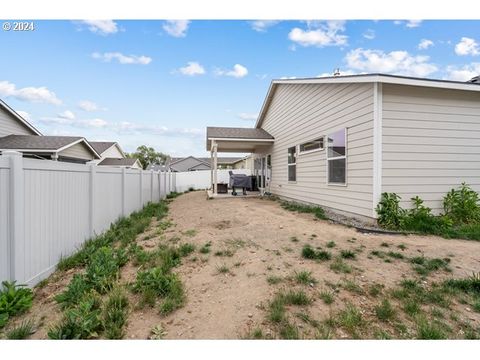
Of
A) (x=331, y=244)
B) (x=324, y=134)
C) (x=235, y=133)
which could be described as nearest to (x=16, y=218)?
(x=331, y=244)

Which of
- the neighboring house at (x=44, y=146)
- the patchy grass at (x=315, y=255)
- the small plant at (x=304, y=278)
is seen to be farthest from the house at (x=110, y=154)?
the small plant at (x=304, y=278)

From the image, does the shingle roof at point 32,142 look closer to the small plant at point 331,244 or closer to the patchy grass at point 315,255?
the patchy grass at point 315,255

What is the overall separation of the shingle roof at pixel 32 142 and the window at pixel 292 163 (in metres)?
11.7

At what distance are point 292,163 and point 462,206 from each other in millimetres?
5734

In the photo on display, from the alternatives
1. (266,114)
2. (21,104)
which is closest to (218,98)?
(266,114)

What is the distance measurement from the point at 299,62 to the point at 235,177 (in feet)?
20.7

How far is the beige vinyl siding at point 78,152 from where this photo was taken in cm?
1374

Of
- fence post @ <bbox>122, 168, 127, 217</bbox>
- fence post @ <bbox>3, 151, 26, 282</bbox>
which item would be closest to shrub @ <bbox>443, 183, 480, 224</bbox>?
fence post @ <bbox>3, 151, 26, 282</bbox>

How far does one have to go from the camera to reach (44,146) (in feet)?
41.1

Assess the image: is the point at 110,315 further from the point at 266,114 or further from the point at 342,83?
the point at 266,114

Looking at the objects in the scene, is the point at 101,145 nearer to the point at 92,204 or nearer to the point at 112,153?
the point at 112,153

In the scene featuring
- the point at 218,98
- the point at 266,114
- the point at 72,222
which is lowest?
the point at 72,222

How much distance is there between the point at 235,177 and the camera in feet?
42.9

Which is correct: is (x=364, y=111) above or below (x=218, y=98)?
below
